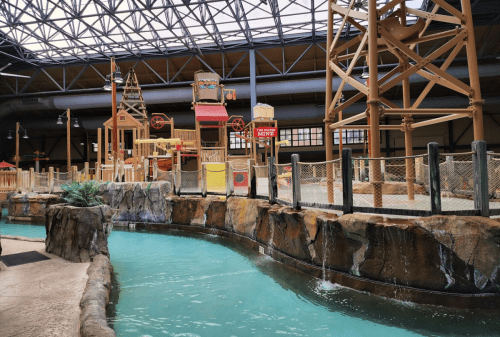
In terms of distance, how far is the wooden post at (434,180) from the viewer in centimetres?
529

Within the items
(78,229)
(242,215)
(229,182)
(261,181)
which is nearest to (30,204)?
(229,182)

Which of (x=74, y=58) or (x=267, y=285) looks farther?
(x=74, y=58)

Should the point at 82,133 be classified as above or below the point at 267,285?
above

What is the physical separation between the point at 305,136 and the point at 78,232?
25376 millimetres

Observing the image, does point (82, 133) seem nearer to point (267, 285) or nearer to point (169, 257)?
point (169, 257)

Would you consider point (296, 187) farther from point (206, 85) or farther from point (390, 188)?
point (206, 85)

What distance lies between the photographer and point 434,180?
17.7 feet

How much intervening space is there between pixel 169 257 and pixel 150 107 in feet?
78.9

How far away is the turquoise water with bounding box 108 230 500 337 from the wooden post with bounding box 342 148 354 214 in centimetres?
149

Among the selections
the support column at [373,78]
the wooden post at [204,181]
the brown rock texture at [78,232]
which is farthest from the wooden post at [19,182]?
the support column at [373,78]

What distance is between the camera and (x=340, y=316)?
16.4 ft

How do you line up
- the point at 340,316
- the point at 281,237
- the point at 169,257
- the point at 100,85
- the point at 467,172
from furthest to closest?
the point at 100,85, the point at 169,257, the point at 281,237, the point at 467,172, the point at 340,316

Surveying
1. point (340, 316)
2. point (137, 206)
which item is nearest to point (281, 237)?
point (340, 316)

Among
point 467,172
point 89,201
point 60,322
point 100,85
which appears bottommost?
point 60,322
